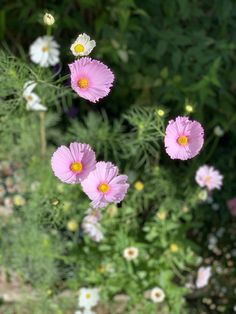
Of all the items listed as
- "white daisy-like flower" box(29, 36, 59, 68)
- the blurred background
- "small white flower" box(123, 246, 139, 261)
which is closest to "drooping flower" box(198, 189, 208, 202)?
the blurred background

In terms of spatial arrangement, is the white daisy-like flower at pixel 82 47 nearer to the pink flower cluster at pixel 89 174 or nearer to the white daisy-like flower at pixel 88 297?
the pink flower cluster at pixel 89 174

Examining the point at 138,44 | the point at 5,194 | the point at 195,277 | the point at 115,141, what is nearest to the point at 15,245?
the point at 5,194

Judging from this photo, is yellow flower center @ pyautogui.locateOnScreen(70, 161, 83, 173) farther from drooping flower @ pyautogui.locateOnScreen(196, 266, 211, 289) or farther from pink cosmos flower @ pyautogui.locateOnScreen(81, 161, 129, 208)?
drooping flower @ pyautogui.locateOnScreen(196, 266, 211, 289)

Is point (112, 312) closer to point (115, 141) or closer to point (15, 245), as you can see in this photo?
point (15, 245)

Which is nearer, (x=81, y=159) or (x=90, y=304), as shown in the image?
(x=81, y=159)

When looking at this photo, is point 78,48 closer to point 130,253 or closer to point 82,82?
point 82,82

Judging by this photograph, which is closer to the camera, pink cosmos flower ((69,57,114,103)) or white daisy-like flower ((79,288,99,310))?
pink cosmos flower ((69,57,114,103))
